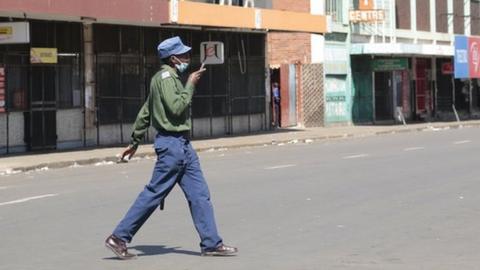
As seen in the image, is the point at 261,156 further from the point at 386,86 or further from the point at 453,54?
the point at 453,54

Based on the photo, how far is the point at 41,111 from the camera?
23969 mm

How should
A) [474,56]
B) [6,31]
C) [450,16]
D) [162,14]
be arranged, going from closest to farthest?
[6,31]
[162,14]
[474,56]
[450,16]

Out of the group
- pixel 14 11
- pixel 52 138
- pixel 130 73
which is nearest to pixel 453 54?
pixel 130 73

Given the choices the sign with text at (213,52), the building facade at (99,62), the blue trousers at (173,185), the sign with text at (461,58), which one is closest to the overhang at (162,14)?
the building facade at (99,62)

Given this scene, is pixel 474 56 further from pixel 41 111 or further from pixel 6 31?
pixel 6 31

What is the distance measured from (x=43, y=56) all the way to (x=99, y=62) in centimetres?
252

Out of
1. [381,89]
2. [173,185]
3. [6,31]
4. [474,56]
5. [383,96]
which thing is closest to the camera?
[173,185]

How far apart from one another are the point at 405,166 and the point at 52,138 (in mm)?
11271

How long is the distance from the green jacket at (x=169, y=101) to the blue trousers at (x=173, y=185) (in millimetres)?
124

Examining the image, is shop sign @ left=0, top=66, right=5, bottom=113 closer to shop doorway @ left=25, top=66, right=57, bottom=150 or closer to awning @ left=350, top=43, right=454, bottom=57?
shop doorway @ left=25, top=66, right=57, bottom=150

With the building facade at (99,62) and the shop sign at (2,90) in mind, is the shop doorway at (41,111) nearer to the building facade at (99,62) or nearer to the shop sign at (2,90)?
the building facade at (99,62)

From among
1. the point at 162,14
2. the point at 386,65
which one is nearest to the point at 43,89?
the point at 162,14

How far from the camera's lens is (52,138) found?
2444cm

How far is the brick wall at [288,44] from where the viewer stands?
121ft
